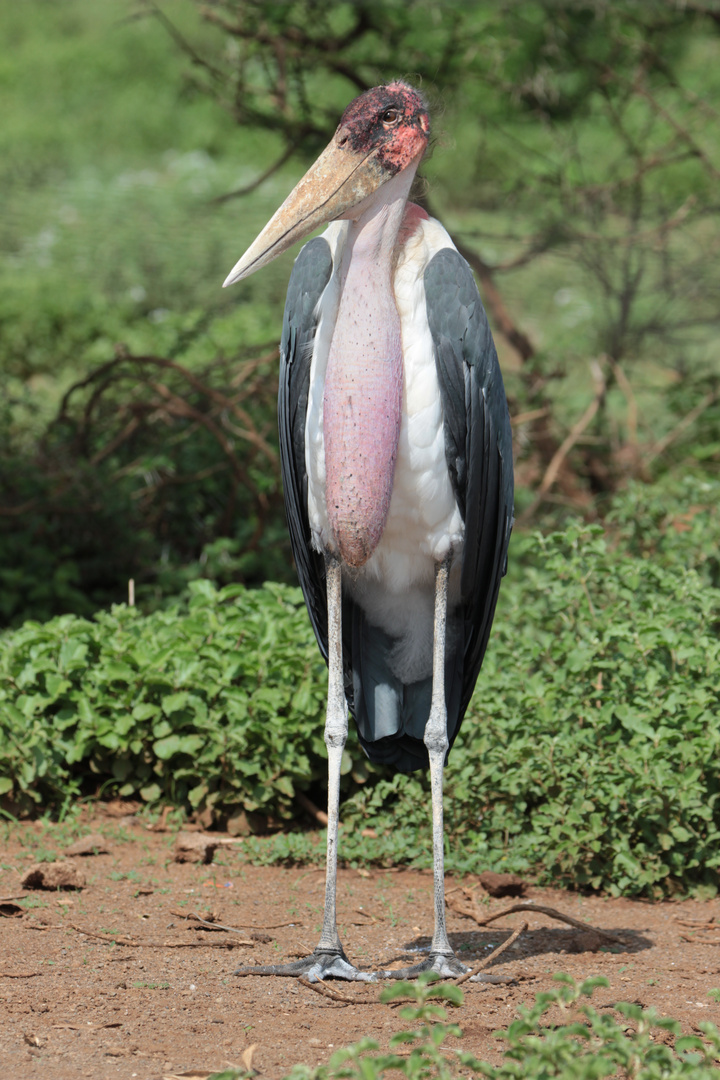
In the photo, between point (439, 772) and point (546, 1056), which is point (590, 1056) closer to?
point (546, 1056)

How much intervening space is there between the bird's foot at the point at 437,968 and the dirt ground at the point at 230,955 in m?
0.08

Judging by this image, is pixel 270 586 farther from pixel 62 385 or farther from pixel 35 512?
pixel 62 385

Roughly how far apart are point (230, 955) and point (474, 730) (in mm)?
1077

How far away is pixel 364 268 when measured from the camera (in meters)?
2.57

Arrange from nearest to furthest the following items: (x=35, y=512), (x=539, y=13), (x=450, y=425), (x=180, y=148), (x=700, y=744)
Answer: (x=450, y=425)
(x=700, y=744)
(x=35, y=512)
(x=539, y=13)
(x=180, y=148)

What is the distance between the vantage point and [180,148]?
1720 centimetres

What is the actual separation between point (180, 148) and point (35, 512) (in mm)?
13403

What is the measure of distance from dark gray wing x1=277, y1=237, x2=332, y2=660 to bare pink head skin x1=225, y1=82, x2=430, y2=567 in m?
0.10

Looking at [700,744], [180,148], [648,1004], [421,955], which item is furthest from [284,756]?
[180,148]

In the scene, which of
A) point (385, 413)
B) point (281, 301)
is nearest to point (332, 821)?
point (385, 413)

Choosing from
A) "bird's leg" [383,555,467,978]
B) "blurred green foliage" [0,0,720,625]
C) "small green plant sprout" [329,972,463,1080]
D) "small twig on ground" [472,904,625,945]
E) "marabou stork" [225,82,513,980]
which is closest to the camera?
"small green plant sprout" [329,972,463,1080]

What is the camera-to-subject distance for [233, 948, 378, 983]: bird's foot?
259 cm

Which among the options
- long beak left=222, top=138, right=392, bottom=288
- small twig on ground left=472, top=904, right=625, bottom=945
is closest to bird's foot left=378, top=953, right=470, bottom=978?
small twig on ground left=472, top=904, right=625, bottom=945

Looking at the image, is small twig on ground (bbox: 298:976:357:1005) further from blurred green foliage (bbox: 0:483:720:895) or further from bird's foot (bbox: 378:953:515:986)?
blurred green foliage (bbox: 0:483:720:895)
